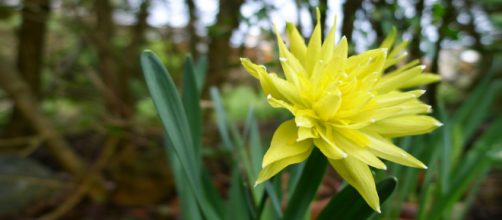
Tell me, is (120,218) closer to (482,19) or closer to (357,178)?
(357,178)

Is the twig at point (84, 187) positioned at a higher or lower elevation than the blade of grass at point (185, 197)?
lower

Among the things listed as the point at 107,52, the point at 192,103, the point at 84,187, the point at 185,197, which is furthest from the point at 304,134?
the point at 107,52

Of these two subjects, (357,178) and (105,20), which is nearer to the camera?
(357,178)

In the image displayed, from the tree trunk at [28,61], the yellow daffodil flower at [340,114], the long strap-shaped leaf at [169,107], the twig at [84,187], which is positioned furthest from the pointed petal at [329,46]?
the tree trunk at [28,61]

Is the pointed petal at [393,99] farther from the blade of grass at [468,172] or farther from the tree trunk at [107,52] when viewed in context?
the tree trunk at [107,52]

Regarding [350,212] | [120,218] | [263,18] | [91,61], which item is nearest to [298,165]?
[350,212]

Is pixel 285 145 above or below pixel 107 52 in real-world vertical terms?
above

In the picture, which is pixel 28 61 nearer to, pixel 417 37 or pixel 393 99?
pixel 417 37

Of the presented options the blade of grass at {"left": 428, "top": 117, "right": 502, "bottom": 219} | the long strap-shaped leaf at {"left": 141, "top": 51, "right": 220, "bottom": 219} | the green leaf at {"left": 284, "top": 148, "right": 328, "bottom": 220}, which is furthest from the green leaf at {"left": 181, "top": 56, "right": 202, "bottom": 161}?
the blade of grass at {"left": 428, "top": 117, "right": 502, "bottom": 219}
